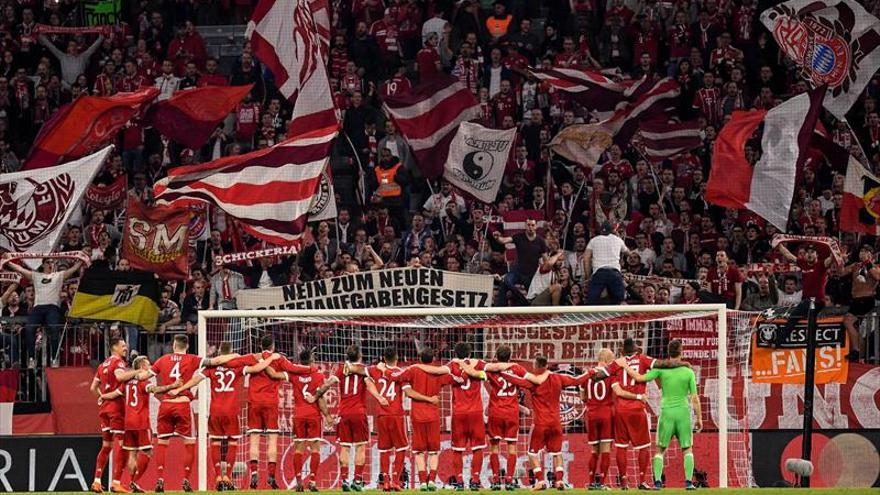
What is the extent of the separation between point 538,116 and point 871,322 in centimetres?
739

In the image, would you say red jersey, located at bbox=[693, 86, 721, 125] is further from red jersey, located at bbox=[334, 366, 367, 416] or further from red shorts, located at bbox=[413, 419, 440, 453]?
red jersey, located at bbox=[334, 366, 367, 416]

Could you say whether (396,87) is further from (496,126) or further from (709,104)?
(709,104)

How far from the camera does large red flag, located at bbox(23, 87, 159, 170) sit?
28.1 metres

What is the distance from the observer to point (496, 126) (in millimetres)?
29641

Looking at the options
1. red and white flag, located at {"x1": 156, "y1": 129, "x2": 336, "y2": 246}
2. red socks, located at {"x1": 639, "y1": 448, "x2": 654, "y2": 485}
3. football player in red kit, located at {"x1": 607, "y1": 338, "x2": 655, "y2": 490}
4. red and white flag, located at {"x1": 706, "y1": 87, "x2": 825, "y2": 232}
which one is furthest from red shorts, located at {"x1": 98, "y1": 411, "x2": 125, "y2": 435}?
red and white flag, located at {"x1": 706, "y1": 87, "x2": 825, "y2": 232}

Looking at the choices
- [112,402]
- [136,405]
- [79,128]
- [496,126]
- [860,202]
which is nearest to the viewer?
[136,405]

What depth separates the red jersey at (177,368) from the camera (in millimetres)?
22062

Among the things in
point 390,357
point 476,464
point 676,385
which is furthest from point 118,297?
point 676,385

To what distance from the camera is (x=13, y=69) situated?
105ft

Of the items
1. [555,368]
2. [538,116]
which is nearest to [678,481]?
[555,368]

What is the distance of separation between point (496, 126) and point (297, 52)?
11.1 feet

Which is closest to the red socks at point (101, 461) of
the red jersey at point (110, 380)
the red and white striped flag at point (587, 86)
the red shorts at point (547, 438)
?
the red jersey at point (110, 380)

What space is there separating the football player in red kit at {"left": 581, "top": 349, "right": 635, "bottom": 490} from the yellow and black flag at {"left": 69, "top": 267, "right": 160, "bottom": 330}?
257 inches

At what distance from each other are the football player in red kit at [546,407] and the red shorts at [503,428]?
0.25 m
